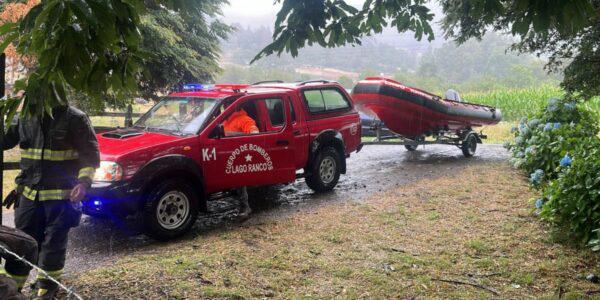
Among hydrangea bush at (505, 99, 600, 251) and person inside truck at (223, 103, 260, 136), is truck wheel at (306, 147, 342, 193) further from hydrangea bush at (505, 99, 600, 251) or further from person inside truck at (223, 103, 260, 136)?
hydrangea bush at (505, 99, 600, 251)

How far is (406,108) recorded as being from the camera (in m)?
11.4

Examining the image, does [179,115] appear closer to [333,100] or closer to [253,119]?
[253,119]

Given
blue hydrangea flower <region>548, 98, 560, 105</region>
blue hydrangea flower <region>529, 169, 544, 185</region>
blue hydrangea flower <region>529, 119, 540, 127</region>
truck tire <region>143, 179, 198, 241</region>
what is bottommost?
truck tire <region>143, 179, 198, 241</region>

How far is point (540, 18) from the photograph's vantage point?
3.43 m

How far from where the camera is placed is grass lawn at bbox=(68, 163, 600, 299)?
436cm

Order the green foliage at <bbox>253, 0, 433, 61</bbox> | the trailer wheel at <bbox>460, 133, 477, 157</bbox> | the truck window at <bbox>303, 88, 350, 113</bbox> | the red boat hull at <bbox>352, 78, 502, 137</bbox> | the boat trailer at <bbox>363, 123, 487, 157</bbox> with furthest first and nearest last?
the trailer wheel at <bbox>460, 133, 477, 157</bbox>, the boat trailer at <bbox>363, 123, 487, 157</bbox>, the red boat hull at <bbox>352, 78, 502, 137</bbox>, the truck window at <bbox>303, 88, 350, 113</bbox>, the green foliage at <bbox>253, 0, 433, 61</bbox>

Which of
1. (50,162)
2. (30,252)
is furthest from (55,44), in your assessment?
(50,162)

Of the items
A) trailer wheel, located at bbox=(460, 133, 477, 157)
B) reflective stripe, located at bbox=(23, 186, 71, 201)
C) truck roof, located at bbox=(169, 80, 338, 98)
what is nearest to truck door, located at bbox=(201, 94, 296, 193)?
truck roof, located at bbox=(169, 80, 338, 98)

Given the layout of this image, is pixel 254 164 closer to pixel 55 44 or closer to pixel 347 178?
pixel 347 178

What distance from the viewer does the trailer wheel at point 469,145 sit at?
1242 centimetres

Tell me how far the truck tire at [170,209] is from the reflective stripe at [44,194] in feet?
5.16

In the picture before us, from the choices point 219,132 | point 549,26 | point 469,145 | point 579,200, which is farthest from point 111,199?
point 469,145

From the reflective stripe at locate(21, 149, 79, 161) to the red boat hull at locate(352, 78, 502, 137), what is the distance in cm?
793

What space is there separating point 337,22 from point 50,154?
2842 mm
